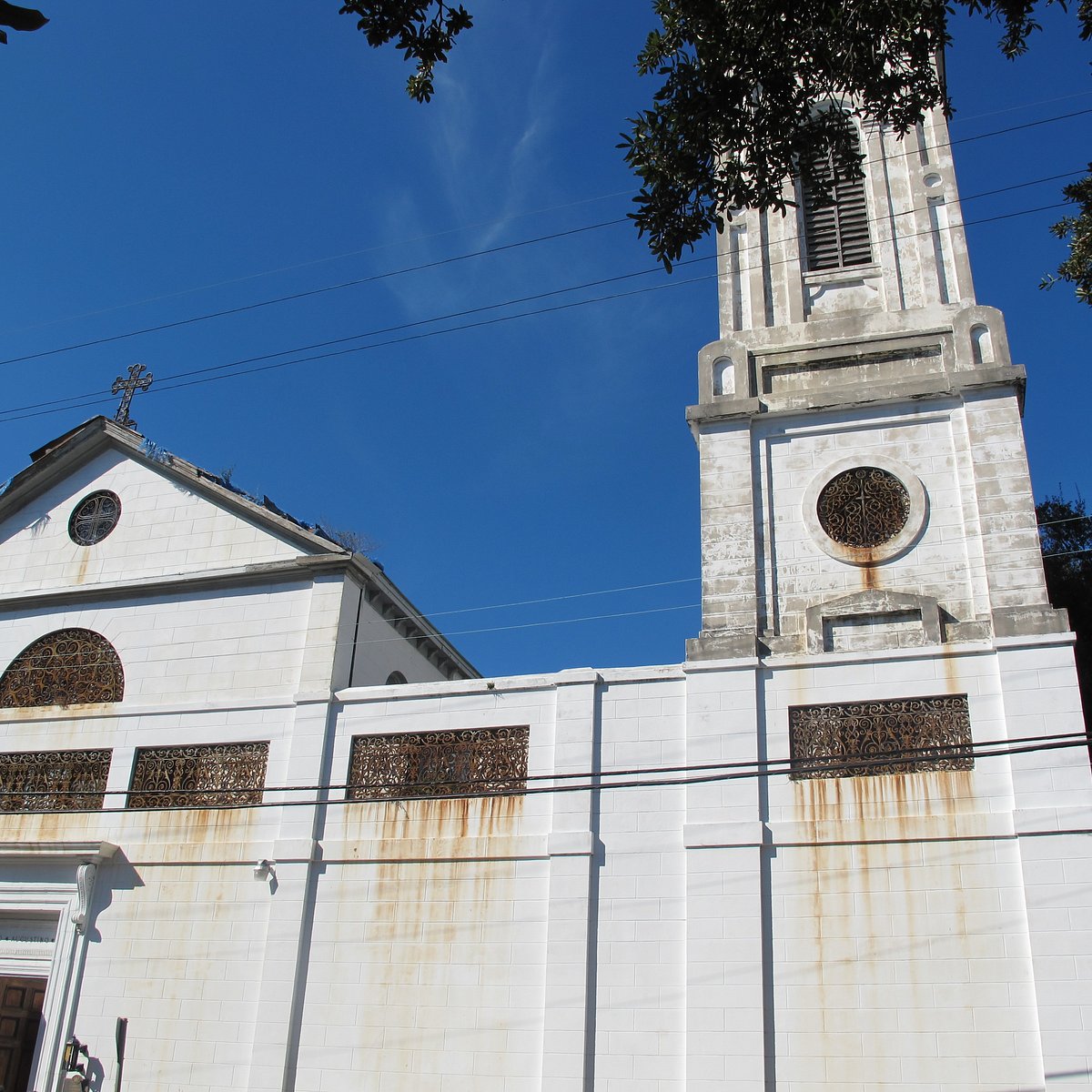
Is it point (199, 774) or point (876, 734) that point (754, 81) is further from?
point (199, 774)

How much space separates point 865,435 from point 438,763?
7310 millimetres

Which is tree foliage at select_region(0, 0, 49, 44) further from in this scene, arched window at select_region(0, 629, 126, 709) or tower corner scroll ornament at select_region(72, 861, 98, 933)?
arched window at select_region(0, 629, 126, 709)

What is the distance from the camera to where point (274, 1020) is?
13391mm

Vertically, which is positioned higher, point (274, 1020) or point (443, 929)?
point (443, 929)

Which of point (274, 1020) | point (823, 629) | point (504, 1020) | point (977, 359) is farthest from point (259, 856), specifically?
point (977, 359)

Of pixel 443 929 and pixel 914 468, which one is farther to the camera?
pixel 914 468

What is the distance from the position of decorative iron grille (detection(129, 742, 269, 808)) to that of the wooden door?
9.16 feet

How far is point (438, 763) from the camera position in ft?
47.6

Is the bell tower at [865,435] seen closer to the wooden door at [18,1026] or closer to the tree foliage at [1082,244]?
the tree foliage at [1082,244]

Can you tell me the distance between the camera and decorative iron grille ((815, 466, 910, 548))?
14070 mm

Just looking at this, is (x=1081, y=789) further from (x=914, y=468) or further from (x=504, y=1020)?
(x=504, y=1020)

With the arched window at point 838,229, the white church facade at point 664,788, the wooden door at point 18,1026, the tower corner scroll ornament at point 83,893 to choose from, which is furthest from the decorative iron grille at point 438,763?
the arched window at point 838,229

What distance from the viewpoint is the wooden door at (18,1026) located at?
14492 mm

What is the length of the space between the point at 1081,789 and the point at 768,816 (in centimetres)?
336
